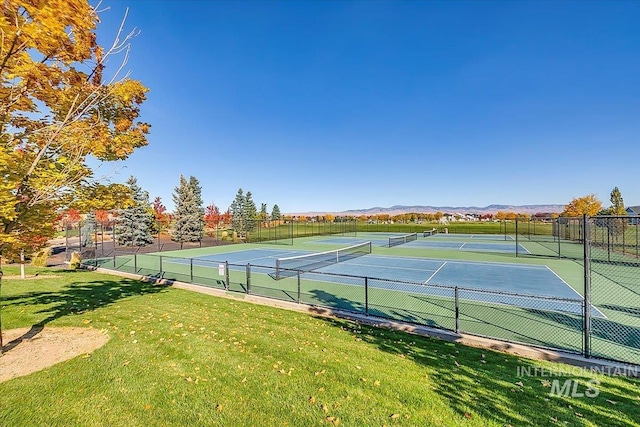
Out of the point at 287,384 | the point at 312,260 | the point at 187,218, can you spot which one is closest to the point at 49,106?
the point at 287,384

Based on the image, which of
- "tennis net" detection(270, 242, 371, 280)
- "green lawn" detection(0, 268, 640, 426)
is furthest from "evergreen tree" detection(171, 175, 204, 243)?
"green lawn" detection(0, 268, 640, 426)

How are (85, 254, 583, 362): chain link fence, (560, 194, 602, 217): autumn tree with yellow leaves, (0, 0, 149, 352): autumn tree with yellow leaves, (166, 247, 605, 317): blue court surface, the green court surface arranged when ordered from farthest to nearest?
(560, 194, 602, 217): autumn tree with yellow leaves → (166, 247, 605, 317): blue court surface → (85, 254, 583, 362): chain link fence → the green court surface → (0, 0, 149, 352): autumn tree with yellow leaves

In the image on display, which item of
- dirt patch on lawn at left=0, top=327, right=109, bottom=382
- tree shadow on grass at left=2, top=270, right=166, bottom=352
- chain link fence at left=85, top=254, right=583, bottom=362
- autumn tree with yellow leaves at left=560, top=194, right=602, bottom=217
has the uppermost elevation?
autumn tree with yellow leaves at left=560, top=194, right=602, bottom=217

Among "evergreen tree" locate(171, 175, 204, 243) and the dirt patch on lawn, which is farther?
"evergreen tree" locate(171, 175, 204, 243)

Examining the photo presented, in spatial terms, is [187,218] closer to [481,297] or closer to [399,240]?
[399,240]

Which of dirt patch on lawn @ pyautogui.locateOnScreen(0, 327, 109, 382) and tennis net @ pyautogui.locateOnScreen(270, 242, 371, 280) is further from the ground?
dirt patch on lawn @ pyautogui.locateOnScreen(0, 327, 109, 382)

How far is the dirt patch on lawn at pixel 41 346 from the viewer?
15.4 feet

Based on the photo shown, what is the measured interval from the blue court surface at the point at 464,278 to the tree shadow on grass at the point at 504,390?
96.3 inches

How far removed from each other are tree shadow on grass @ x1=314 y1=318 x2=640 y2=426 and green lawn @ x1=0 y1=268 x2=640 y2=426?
0.06ft

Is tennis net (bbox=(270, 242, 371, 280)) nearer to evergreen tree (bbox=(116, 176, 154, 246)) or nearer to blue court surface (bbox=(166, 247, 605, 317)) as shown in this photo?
blue court surface (bbox=(166, 247, 605, 317))

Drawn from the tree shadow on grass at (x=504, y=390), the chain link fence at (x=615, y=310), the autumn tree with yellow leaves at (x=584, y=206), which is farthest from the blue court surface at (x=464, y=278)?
the autumn tree with yellow leaves at (x=584, y=206)

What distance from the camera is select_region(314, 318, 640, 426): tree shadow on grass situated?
3463 mm

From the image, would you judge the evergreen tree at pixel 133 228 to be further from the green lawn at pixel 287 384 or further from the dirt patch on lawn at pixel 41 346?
the dirt patch on lawn at pixel 41 346

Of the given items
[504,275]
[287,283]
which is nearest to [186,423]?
[287,283]
